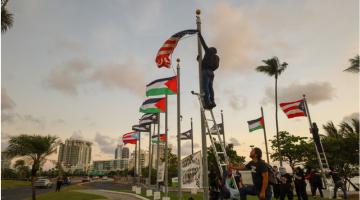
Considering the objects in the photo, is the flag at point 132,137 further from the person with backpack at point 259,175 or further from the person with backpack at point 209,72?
the person with backpack at point 259,175

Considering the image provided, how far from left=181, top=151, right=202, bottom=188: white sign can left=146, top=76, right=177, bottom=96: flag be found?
490 centimetres

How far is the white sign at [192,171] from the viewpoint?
Result: 569 inches

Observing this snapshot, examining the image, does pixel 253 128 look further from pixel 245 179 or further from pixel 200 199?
pixel 200 199

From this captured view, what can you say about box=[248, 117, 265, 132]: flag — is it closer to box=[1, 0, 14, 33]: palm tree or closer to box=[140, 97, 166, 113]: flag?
box=[140, 97, 166, 113]: flag

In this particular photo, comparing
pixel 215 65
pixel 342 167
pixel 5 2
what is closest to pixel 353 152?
pixel 342 167

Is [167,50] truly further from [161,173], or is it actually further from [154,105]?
[161,173]

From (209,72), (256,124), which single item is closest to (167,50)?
(209,72)

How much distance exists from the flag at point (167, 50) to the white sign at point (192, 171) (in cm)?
514

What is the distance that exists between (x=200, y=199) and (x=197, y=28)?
12.3 metres

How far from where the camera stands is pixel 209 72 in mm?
10484

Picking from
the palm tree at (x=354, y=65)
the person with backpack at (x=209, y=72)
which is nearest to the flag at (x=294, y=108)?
the palm tree at (x=354, y=65)

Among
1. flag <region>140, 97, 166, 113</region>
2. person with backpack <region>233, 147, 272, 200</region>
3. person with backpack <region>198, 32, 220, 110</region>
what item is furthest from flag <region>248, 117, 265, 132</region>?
person with backpack <region>233, 147, 272, 200</region>

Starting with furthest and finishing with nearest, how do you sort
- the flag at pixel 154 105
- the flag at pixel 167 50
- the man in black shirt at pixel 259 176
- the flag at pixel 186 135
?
the flag at pixel 186 135
the flag at pixel 154 105
the flag at pixel 167 50
the man in black shirt at pixel 259 176

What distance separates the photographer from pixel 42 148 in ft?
89.2
